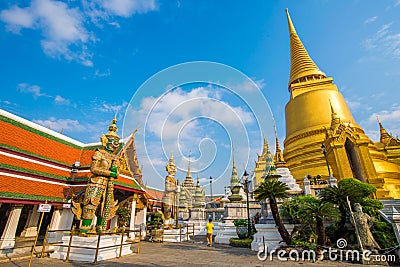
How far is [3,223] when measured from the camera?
12.0 m

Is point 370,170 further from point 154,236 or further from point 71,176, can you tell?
point 71,176

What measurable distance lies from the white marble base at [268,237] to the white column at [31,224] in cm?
1281

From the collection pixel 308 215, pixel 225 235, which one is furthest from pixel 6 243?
pixel 308 215

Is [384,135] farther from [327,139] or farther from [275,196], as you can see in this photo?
[275,196]

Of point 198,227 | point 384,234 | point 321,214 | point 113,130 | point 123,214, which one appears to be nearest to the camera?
point 321,214

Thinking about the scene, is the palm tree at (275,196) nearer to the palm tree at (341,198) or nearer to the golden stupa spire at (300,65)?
the palm tree at (341,198)

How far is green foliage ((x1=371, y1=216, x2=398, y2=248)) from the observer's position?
7.68 meters

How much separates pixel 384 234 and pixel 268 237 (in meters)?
4.27

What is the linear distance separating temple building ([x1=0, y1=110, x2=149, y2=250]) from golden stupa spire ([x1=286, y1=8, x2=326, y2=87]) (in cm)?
2362

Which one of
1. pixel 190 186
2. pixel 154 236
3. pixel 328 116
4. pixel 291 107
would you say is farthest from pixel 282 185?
pixel 190 186

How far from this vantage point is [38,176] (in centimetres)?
1010

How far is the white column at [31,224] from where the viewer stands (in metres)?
12.6

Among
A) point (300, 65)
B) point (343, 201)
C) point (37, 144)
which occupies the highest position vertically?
point (300, 65)

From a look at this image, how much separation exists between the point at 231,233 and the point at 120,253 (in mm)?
8133
